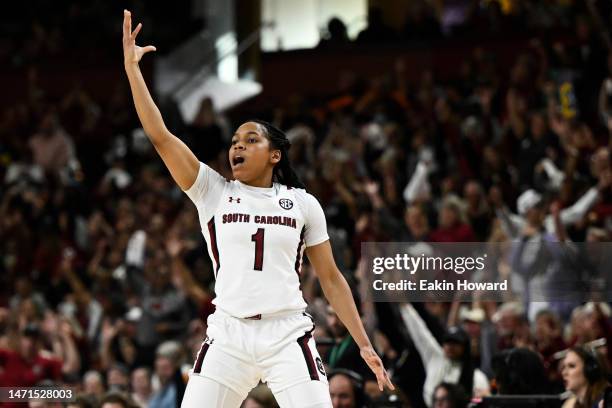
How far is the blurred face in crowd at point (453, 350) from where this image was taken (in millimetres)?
8141

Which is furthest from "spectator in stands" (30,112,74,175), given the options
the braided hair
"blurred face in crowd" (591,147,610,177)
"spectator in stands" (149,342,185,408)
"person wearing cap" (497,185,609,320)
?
the braided hair

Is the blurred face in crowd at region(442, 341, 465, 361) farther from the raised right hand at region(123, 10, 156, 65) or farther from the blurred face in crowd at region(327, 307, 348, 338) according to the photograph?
the raised right hand at region(123, 10, 156, 65)

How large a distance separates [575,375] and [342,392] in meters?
1.39

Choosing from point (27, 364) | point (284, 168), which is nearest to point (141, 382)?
point (27, 364)

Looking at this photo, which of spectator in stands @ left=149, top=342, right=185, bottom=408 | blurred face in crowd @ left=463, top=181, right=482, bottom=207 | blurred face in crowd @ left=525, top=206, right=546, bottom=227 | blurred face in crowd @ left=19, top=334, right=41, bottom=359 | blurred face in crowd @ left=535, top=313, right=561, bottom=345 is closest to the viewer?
blurred face in crowd @ left=535, top=313, right=561, bottom=345

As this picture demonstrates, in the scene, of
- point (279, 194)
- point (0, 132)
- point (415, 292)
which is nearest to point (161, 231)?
point (0, 132)

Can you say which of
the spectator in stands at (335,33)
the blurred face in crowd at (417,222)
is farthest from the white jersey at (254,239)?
the spectator in stands at (335,33)

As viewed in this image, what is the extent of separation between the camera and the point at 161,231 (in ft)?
45.7

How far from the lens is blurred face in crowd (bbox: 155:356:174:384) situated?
33.4ft

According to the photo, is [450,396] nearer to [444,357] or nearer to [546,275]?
[444,357]

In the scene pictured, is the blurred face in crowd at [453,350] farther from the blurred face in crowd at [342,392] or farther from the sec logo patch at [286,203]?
the sec logo patch at [286,203]

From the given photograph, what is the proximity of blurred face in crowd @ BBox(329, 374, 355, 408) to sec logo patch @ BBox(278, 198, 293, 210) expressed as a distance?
77.9 inches

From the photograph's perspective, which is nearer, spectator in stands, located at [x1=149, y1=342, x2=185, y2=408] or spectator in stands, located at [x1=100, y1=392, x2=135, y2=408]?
spectator in stands, located at [x1=100, y1=392, x2=135, y2=408]

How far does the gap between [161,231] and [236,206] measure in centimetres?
844
